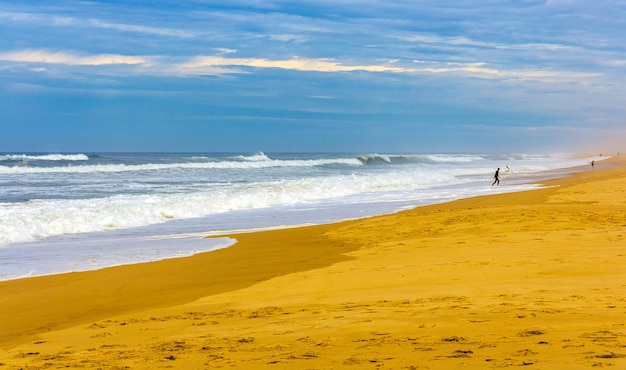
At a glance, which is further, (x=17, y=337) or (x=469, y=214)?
(x=469, y=214)

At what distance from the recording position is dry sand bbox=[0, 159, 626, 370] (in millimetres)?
4758

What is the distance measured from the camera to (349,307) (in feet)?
21.5

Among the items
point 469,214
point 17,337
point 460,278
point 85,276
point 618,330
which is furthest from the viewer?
point 469,214

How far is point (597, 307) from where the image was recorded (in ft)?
18.8

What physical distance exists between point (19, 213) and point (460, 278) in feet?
43.0

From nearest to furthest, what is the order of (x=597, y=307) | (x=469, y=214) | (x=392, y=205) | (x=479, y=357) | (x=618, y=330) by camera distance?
(x=479, y=357) → (x=618, y=330) → (x=597, y=307) → (x=469, y=214) → (x=392, y=205)

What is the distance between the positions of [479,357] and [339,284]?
385 centimetres

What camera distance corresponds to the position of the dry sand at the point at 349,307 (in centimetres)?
476

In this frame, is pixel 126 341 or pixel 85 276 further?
pixel 85 276

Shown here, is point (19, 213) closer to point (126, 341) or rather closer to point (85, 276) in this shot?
point (85, 276)

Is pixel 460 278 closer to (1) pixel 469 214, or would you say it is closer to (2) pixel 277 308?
(2) pixel 277 308

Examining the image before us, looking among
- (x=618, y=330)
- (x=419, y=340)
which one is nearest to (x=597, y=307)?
(x=618, y=330)

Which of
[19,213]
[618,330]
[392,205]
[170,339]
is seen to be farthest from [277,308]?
[392,205]

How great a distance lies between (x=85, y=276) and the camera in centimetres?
1002
